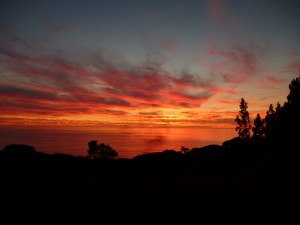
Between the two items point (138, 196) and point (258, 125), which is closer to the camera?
point (138, 196)

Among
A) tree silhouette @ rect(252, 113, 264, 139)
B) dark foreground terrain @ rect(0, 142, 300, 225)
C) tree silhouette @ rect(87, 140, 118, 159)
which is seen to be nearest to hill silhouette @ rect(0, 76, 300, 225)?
dark foreground terrain @ rect(0, 142, 300, 225)

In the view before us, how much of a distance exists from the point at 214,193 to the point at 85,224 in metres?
7.97

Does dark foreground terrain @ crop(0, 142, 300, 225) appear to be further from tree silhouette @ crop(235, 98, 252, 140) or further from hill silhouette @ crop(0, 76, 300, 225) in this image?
tree silhouette @ crop(235, 98, 252, 140)

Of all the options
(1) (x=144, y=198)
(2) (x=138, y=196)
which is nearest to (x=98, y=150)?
(2) (x=138, y=196)

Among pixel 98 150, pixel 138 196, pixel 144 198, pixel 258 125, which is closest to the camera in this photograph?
pixel 144 198

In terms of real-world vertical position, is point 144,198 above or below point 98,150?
below

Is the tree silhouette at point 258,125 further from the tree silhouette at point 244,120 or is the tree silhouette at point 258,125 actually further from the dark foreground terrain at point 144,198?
the dark foreground terrain at point 144,198

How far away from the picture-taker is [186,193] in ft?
48.2

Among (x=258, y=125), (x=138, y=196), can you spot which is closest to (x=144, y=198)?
(x=138, y=196)

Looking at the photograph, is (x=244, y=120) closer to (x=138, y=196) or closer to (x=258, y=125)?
(x=258, y=125)

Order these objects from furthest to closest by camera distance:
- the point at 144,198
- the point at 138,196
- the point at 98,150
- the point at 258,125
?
the point at 258,125
the point at 98,150
the point at 138,196
the point at 144,198

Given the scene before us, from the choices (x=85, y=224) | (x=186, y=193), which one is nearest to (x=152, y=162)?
(x=186, y=193)

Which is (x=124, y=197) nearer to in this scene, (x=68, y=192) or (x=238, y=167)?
(x=68, y=192)

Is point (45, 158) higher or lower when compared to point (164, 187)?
higher
